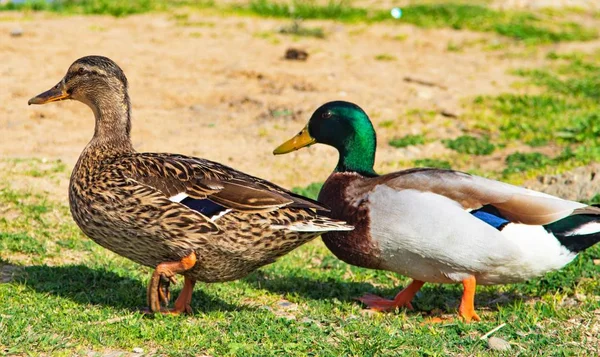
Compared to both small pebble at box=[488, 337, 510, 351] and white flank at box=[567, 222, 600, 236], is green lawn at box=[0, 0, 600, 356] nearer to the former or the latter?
small pebble at box=[488, 337, 510, 351]

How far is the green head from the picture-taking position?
18.3 feet

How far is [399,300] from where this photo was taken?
5.45 meters

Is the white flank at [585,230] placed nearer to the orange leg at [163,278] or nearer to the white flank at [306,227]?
the white flank at [306,227]

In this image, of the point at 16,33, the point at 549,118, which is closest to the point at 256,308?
the point at 549,118

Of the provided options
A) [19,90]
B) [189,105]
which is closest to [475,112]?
[189,105]

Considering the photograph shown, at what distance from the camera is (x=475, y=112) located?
974 centimetres

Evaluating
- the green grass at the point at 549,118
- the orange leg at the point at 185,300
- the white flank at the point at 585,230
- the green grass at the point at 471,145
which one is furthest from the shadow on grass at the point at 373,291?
the green grass at the point at 471,145

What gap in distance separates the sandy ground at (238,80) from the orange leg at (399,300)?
2.48 meters

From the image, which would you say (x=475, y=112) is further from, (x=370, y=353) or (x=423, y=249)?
(x=370, y=353)

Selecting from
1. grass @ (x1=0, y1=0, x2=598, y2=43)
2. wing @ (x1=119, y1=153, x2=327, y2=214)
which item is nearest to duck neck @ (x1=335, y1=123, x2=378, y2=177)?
wing @ (x1=119, y1=153, x2=327, y2=214)

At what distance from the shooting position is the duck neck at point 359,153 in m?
5.57

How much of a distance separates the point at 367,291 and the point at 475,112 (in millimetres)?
4377

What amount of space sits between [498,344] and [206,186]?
164 cm

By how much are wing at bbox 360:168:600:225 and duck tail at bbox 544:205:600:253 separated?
0.18 ft
